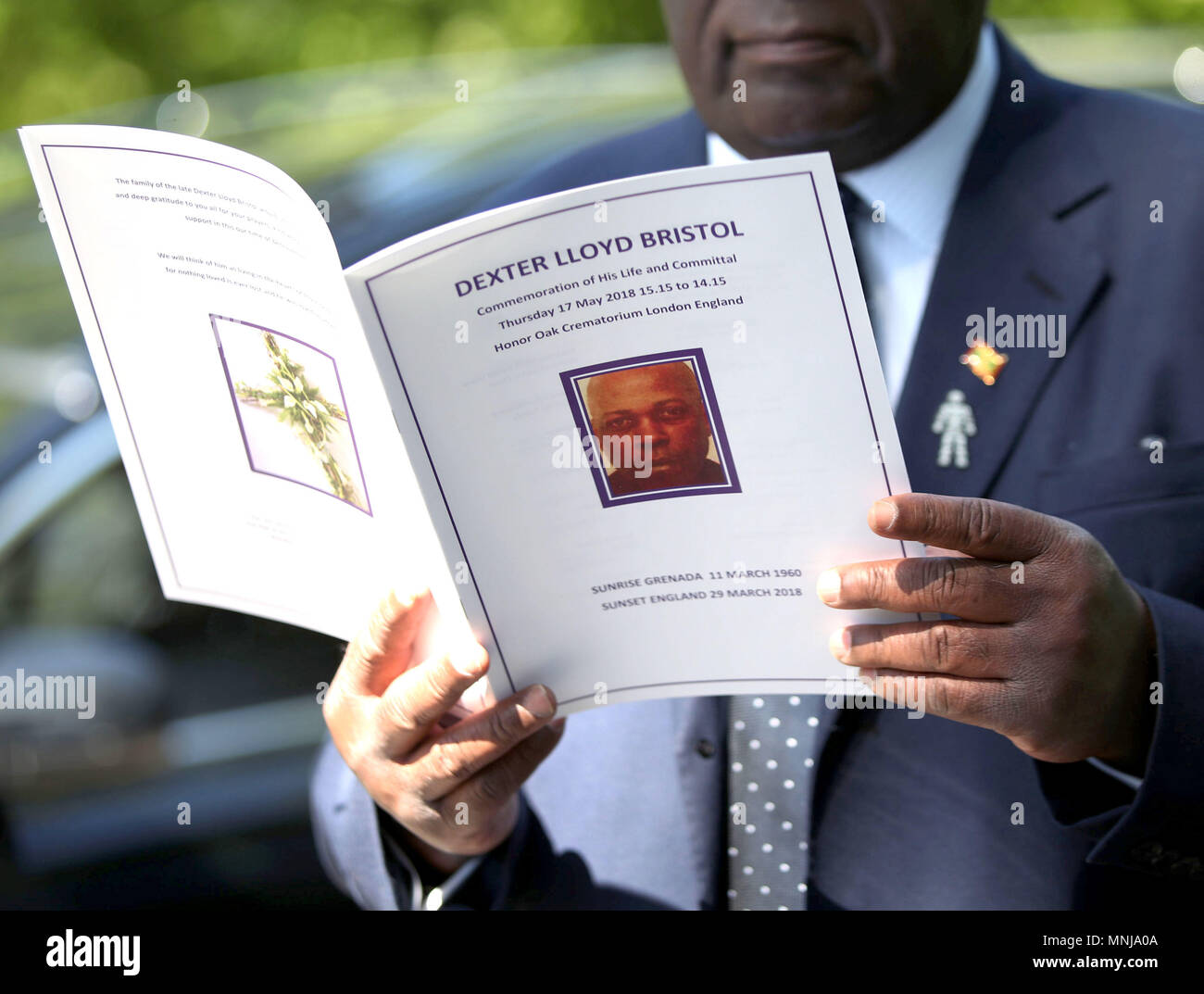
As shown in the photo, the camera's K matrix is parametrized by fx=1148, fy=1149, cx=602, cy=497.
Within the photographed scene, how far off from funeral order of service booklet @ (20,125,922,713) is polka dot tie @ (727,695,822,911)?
9.2 inches

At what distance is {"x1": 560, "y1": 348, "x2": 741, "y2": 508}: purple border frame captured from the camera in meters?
1.01

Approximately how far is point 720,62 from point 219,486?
788 millimetres

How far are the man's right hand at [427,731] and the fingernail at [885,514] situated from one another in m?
0.36

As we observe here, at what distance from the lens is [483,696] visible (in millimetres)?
1208

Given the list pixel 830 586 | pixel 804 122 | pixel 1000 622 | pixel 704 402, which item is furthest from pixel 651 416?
pixel 804 122

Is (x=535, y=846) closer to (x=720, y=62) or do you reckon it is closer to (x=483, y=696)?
(x=483, y=696)

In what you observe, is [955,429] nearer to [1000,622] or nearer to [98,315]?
[1000,622]

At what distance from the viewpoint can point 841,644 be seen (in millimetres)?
1056

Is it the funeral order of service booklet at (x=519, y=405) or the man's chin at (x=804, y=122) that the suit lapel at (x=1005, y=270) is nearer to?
the man's chin at (x=804, y=122)

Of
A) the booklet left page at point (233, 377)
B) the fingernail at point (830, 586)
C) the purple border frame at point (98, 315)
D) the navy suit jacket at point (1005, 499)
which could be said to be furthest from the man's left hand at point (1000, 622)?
the purple border frame at point (98, 315)

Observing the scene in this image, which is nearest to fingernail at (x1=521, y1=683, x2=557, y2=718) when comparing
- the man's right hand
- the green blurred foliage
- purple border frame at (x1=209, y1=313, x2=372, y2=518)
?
the man's right hand

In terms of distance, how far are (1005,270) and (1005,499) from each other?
0.93 ft

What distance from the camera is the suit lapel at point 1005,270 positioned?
1.35 meters
